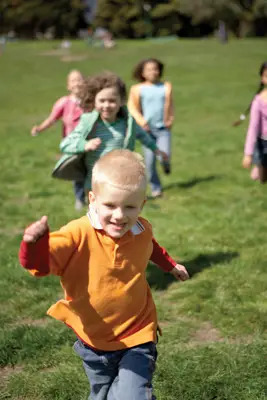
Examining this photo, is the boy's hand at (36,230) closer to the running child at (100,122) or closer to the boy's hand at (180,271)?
the boy's hand at (180,271)

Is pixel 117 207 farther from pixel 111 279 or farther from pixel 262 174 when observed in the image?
pixel 262 174

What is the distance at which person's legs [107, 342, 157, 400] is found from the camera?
2754 millimetres

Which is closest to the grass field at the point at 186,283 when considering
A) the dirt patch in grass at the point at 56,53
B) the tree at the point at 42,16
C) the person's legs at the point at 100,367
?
the person's legs at the point at 100,367

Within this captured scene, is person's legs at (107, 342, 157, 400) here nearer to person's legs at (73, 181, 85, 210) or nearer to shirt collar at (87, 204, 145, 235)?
shirt collar at (87, 204, 145, 235)

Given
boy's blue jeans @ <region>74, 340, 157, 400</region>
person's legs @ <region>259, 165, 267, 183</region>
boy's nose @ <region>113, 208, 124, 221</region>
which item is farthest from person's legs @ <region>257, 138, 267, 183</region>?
boy's nose @ <region>113, 208, 124, 221</region>

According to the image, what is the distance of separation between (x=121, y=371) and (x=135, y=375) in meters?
0.08

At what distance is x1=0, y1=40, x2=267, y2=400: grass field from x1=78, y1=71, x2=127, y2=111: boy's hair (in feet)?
5.64

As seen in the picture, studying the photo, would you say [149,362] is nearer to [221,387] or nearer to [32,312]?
[221,387]

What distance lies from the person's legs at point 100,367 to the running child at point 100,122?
2.74 meters

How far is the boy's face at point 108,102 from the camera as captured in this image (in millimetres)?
5441

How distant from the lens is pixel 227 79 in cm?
2694

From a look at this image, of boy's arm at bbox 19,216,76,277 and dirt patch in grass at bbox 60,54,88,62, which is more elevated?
boy's arm at bbox 19,216,76,277

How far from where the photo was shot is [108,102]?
18.0ft

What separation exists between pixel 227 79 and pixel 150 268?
22397mm
